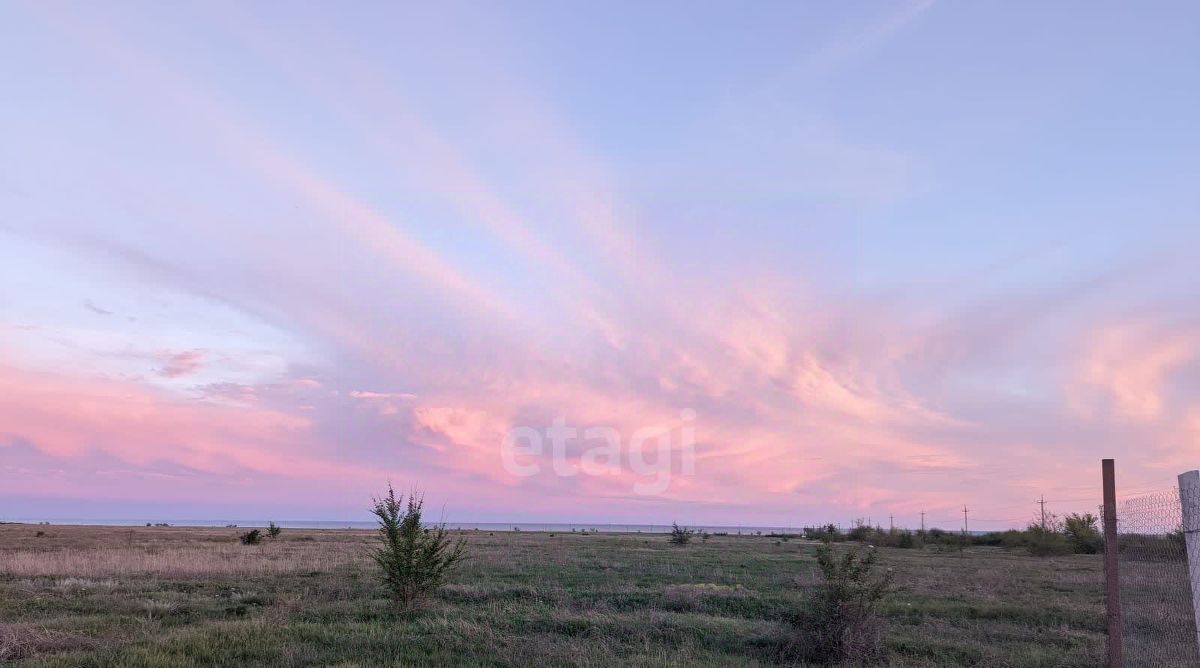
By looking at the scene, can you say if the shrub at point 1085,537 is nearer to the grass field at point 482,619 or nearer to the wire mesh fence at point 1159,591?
the grass field at point 482,619

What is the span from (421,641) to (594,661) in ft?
10.3

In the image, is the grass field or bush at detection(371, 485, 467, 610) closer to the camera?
the grass field

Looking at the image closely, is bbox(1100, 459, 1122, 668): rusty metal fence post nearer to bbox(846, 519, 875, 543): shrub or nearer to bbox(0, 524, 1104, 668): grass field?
bbox(0, 524, 1104, 668): grass field

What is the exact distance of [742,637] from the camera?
43.7 feet

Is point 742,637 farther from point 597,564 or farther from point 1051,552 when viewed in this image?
point 1051,552

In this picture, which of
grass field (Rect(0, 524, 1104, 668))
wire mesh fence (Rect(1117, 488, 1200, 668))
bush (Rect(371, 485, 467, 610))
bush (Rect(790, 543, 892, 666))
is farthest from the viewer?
bush (Rect(371, 485, 467, 610))

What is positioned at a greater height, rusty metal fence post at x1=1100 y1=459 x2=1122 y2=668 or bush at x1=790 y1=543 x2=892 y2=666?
rusty metal fence post at x1=1100 y1=459 x2=1122 y2=668

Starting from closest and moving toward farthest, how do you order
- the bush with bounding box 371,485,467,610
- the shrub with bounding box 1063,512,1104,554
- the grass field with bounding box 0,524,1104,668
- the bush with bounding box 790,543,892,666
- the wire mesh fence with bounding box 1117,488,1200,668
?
1. the wire mesh fence with bounding box 1117,488,1200,668
2. the grass field with bounding box 0,524,1104,668
3. the bush with bounding box 790,543,892,666
4. the bush with bounding box 371,485,467,610
5. the shrub with bounding box 1063,512,1104,554

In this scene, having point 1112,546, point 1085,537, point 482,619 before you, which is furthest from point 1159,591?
point 1085,537

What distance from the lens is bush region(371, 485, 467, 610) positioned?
53.7 ft

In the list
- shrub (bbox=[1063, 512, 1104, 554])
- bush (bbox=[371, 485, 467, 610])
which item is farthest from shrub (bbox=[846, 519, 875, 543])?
bush (bbox=[371, 485, 467, 610])

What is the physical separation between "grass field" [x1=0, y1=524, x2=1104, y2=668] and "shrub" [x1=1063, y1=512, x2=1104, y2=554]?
2841cm

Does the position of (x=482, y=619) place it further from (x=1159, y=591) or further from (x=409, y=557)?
(x=1159, y=591)

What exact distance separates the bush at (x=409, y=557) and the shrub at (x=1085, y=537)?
4859 cm
